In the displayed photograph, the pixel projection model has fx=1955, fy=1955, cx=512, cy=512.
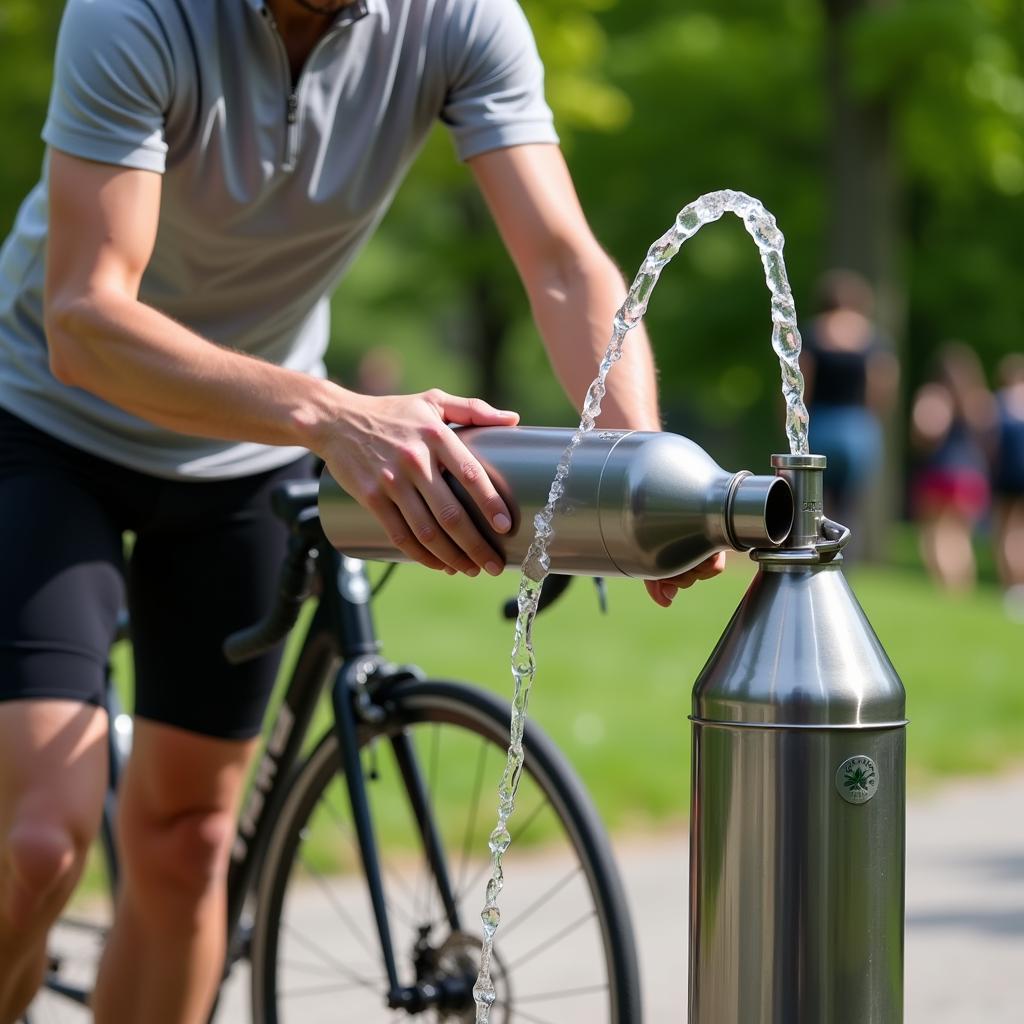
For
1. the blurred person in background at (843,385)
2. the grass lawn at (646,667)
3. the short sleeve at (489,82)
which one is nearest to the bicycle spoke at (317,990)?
the short sleeve at (489,82)

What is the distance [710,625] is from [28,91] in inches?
298

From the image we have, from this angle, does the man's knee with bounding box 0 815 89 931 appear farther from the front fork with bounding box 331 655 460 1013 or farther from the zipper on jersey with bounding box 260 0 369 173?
the zipper on jersey with bounding box 260 0 369 173

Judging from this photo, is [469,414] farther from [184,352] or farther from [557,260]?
[557,260]

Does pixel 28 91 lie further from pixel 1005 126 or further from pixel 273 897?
pixel 273 897

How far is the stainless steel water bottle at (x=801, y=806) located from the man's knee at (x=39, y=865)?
1.03 metres

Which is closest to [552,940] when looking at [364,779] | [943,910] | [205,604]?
[364,779]

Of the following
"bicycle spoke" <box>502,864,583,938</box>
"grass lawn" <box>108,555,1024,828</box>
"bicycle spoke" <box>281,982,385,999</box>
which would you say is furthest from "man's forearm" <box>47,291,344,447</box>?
"grass lawn" <box>108,555,1024,828</box>

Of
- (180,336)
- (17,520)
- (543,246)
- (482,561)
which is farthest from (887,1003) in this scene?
(17,520)

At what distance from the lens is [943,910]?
476 cm

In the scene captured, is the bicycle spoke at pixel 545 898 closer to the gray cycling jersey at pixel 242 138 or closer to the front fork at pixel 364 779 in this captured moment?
the front fork at pixel 364 779

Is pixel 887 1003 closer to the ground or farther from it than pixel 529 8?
closer to the ground

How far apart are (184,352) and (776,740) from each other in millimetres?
783

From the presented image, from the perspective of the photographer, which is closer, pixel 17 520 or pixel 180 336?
pixel 180 336

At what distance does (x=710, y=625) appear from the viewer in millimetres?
8656
